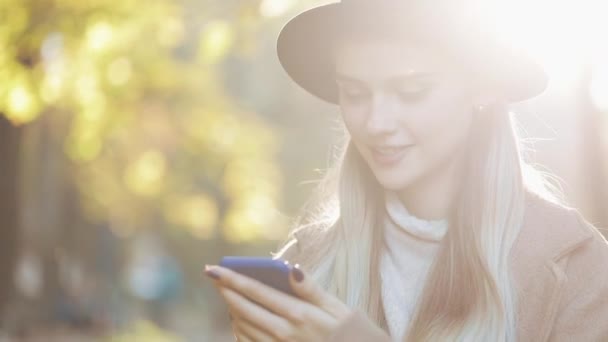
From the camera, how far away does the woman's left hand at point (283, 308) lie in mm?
2873

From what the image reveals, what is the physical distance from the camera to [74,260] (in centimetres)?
2633

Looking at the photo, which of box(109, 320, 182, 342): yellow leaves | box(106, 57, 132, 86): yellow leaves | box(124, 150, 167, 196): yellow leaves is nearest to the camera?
box(106, 57, 132, 86): yellow leaves

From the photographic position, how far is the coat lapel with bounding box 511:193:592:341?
10.5 ft

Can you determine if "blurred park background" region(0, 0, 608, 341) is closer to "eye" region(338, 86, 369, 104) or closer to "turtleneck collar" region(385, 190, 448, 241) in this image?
"eye" region(338, 86, 369, 104)

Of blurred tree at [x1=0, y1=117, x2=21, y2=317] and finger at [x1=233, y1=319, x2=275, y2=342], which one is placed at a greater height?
finger at [x1=233, y1=319, x2=275, y2=342]

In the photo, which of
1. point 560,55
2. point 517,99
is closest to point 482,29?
point 517,99

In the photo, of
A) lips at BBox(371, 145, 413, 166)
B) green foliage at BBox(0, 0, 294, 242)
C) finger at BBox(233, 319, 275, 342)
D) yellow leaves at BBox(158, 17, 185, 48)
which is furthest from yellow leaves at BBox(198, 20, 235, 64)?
finger at BBox(233, 319, 275, 342)

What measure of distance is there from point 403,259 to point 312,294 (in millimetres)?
735

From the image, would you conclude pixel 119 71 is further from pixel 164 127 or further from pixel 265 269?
pixel 265 269

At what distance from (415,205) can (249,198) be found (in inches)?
472

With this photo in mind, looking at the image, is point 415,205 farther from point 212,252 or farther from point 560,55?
point 212,252

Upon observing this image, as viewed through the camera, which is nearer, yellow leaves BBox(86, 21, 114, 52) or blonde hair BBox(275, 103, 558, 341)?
blonde hair BBox(275, 103, 558, 341)

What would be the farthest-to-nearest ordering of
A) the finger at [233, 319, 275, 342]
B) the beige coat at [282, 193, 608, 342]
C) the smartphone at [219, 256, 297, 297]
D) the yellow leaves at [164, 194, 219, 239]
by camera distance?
the yellow leaves at [164, 194, 219, 239]
the beige coat at [282, 193, 608, 342]
the finger at [233, 319, 275, 342]
the smartphone at [219, 256, 297, 297]

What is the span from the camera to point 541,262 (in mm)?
3248
